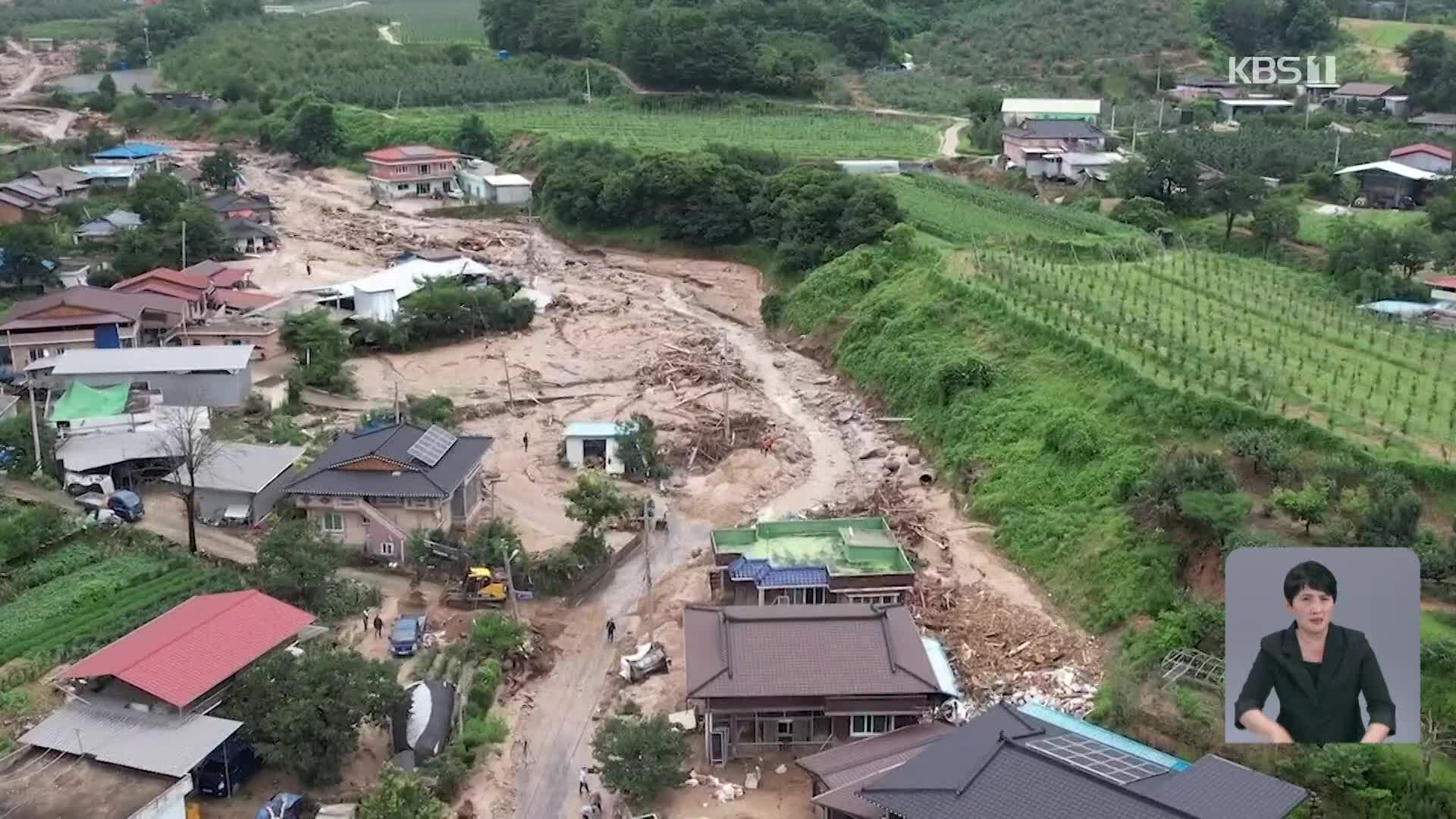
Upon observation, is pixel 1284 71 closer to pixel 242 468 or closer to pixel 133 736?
pixel 242 468

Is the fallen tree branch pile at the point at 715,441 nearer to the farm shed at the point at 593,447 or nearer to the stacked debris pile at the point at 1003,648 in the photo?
the farm shed at the point at 593,447

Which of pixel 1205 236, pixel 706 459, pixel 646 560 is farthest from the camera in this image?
pixel 1205 236

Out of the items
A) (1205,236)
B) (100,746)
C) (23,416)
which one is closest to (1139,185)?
(1205,236)

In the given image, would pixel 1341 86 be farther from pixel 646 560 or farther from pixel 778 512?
pixel 646 560

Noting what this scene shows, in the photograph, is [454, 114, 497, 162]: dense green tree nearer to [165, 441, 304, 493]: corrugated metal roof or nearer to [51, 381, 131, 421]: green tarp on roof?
[51, 381, 131, 421]: green tarp on roof

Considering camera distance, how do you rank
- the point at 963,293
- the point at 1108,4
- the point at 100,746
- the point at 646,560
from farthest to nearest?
the point at 1108,4, the point at 963,293, the point at 646,560, the point at 100,746

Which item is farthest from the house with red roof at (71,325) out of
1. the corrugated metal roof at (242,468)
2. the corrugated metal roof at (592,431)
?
the corrugated metal roof at (592,431)

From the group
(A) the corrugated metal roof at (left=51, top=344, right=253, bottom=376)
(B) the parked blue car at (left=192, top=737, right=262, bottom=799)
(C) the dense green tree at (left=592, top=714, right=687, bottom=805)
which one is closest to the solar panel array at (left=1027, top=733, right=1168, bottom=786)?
(C) the dense green tree at (left=592, top=714, right=687, bottom=805)

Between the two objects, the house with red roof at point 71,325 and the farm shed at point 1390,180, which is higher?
the farm shed at point 1390,180
